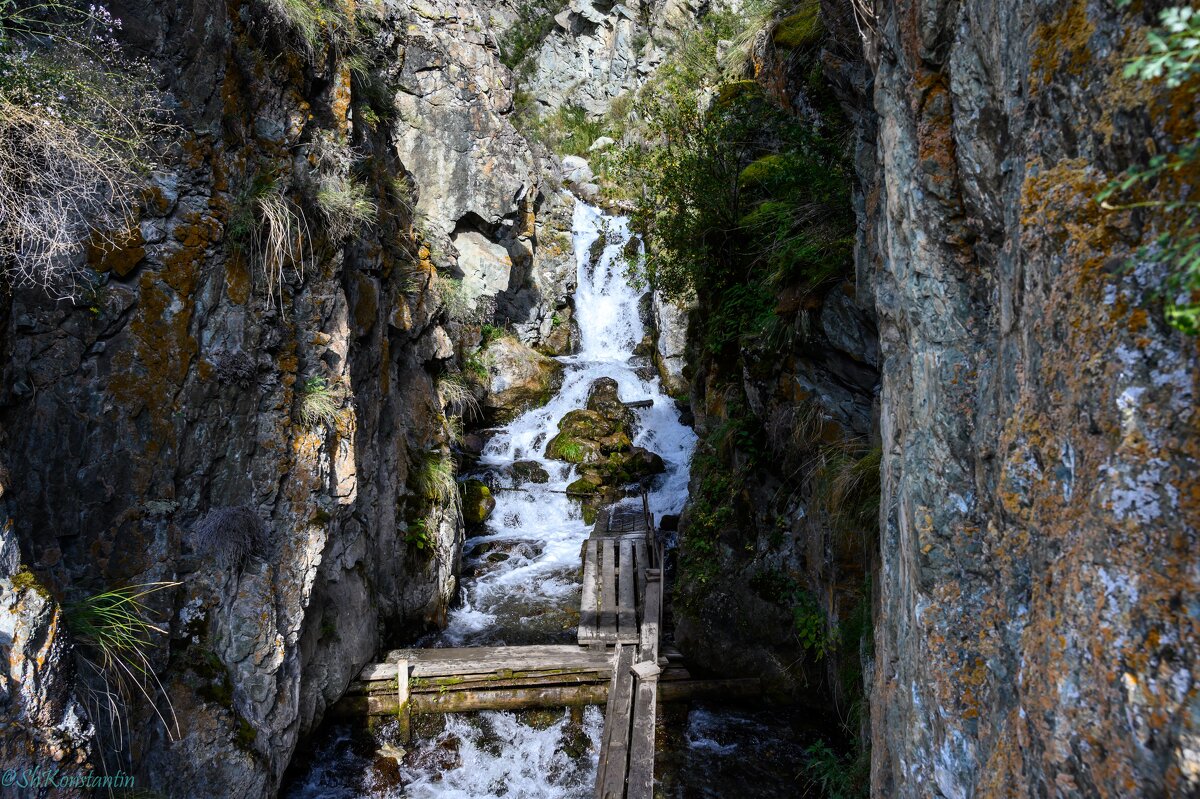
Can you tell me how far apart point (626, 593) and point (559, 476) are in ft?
13.5

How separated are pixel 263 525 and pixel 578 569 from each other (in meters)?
5.51

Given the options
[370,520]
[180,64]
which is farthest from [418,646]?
[180,64]

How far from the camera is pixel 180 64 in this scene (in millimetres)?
4613

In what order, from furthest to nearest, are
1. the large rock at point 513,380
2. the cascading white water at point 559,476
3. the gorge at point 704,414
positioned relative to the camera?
the large rock at point 513,380 < the cascading white water at point 559,476 < the gorge at point 704,414

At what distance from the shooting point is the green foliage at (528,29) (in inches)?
1107

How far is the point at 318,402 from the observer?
5531 millimetres

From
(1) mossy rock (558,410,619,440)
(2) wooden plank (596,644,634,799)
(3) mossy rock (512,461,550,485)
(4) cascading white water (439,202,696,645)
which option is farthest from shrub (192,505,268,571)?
(1) mossy rock (558,410,619,440)

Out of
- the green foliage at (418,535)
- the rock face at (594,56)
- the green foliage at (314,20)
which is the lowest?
the green foliage at (418,535)

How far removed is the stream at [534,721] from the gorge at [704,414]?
1.8 inches

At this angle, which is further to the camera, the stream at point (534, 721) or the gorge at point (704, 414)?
the stream at point (534, 721)

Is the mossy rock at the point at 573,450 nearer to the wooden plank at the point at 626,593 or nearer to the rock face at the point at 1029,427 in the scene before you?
the wooden plank at the point at 626,593

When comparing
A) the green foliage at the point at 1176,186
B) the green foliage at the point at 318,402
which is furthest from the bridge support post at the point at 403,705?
the green foliage at the point at 1176,186

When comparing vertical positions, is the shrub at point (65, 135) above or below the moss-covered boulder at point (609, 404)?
above

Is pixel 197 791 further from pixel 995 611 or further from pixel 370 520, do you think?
pixel 995 611
